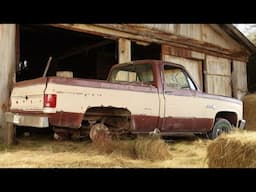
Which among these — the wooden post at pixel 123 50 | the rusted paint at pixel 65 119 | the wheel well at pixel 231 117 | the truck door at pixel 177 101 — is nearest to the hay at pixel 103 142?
the rusted paint at pixel 65 119

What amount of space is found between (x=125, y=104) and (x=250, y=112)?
25.4 feet

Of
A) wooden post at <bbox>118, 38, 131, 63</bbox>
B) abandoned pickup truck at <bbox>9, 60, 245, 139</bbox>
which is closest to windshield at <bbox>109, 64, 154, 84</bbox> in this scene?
abandoned pickup truck at <bbox>9, 60, 245, 139</bbox>

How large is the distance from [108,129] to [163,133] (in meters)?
1.18

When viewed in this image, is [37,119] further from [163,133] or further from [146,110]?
[163,133]

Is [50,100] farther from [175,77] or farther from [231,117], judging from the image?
[231,117]

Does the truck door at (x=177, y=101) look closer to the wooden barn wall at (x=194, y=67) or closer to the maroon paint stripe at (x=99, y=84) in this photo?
the maroon paint stripe at (x=99, y=84)

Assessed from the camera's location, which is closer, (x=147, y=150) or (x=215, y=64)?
(x=147, y=150)

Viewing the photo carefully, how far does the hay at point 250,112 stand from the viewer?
11767mm

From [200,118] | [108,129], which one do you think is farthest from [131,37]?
[108,129]

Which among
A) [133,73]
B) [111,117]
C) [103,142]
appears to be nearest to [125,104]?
[111,117]

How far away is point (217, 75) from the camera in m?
13.4

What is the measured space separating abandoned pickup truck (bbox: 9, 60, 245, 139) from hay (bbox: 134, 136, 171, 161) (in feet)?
1.43
